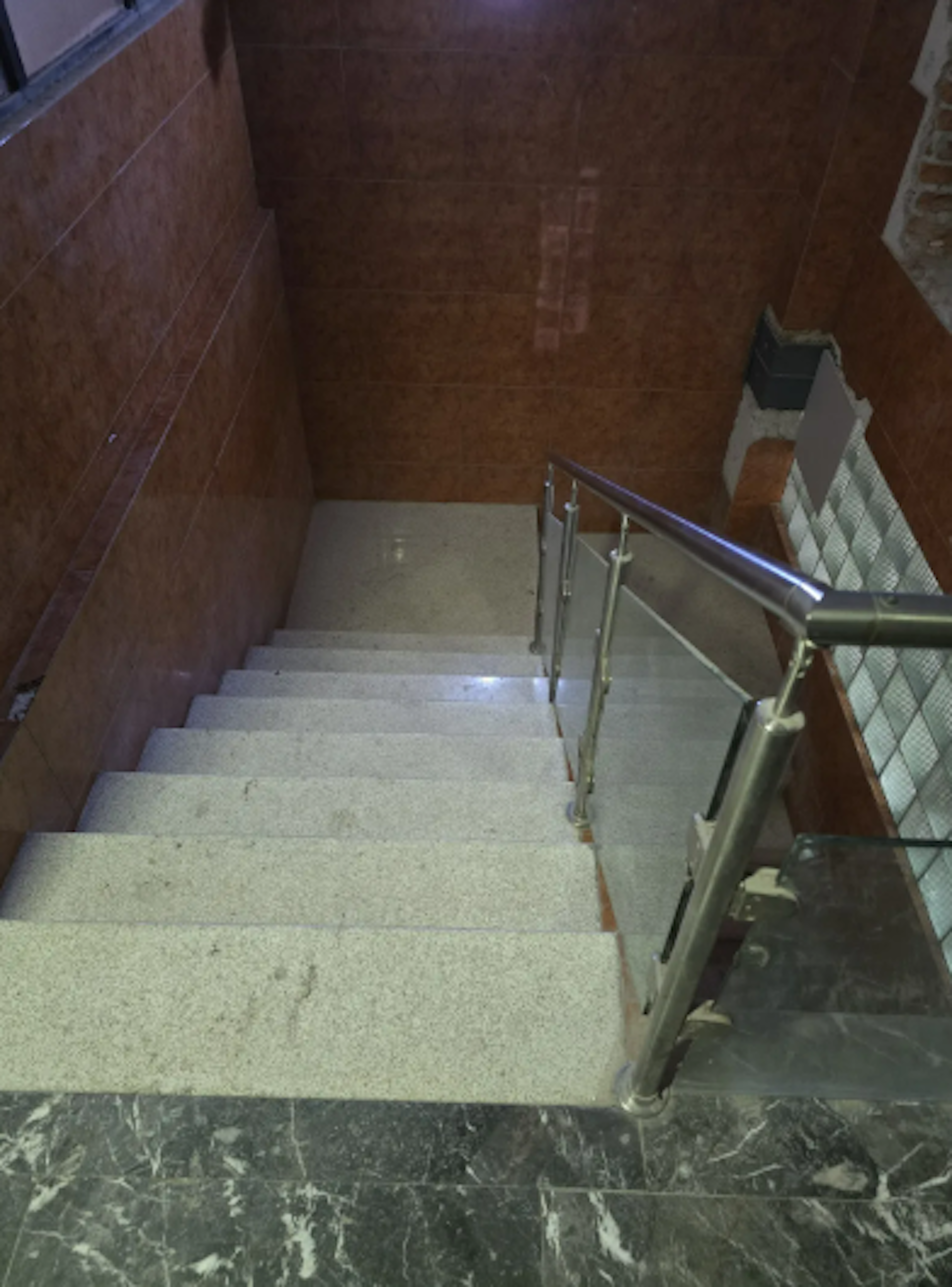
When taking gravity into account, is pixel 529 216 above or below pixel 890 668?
above

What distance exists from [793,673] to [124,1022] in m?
1.26

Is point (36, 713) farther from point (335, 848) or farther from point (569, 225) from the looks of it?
point (569, 225)

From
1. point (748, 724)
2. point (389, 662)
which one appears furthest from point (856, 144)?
point (748, 724)

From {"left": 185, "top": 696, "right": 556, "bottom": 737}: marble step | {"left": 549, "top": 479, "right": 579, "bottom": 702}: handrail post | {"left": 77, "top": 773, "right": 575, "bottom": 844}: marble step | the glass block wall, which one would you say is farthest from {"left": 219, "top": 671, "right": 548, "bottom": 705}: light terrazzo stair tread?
the glass block wall

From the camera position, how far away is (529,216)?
151 inches

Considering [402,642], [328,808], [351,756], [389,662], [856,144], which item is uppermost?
[856,144]

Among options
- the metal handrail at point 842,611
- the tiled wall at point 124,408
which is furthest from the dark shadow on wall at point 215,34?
the metal handrail at point 842,611

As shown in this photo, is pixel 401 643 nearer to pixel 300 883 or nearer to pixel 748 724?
pixel 300 883

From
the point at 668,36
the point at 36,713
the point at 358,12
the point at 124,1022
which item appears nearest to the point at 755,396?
the point at 668,36

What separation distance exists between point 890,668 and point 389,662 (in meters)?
1.94

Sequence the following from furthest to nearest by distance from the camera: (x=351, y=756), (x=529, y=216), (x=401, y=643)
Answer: (x=401, y=643) < (x=529, y=216) < (x=351, y=756)

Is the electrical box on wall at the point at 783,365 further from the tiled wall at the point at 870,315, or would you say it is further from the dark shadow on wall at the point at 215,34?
the dark shadow on wall at the point at 215,34

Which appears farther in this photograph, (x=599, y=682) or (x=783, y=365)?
(x=783, y=365)

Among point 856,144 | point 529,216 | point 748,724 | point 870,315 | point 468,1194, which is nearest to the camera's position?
point 748,724
